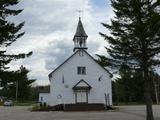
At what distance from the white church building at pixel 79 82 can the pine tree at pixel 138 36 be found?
87.6 ft

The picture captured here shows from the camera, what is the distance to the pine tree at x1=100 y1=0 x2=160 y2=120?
1015 inches

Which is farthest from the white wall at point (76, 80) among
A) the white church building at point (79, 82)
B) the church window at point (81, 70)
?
the church window at point (81, 70)

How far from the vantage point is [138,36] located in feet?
85.4

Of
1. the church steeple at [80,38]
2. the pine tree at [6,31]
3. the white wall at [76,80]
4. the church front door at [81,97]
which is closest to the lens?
the pine tree at [6,31]

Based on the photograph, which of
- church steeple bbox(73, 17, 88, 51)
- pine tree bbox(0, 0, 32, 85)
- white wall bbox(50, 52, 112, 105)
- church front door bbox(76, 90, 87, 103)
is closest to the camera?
pine tree bbox(0, 0, 32, 85)

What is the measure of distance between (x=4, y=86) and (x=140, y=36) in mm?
10008

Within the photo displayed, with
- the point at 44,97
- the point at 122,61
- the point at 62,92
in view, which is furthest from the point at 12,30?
the point at 44,97

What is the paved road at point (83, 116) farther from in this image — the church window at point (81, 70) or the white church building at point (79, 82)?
the church window at point (81, 70)

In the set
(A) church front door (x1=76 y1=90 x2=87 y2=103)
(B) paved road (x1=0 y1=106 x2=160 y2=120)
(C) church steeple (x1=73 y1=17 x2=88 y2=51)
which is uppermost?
(C) church steeple (x1=73 y1=17 x2=88 y2=51)

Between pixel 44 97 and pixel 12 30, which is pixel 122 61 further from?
A: pixel 44 97

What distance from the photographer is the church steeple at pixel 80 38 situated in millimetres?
56719

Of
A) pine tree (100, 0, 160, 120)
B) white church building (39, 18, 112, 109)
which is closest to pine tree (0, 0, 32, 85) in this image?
pine tree (100, 0, 160, 120)

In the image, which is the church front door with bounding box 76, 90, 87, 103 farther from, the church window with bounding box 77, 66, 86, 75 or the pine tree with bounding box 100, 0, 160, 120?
the pine tree with bounding box 100, 0, 160, 120

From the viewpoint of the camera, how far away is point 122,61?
2745 centimetres
